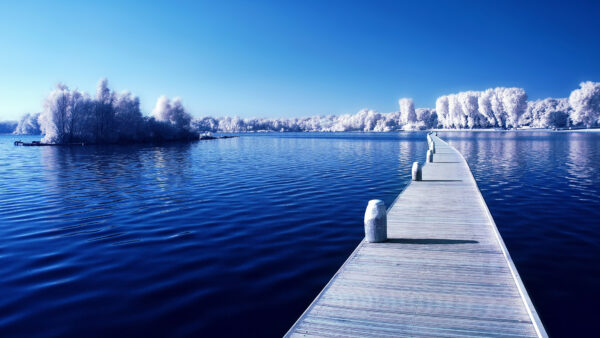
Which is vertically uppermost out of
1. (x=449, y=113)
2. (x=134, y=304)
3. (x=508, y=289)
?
(x=449, y=113)

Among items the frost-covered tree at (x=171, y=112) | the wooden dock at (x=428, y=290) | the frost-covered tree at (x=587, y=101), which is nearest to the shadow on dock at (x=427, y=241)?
the wooden dock at (x=428, y=290)

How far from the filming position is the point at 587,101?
371 ft

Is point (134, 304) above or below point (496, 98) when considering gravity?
below

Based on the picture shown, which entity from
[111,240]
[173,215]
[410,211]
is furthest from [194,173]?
[410,211]

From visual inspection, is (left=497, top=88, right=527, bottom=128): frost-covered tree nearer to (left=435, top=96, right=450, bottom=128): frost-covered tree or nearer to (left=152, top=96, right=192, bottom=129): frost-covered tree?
(left=435, top=96, right=450, bottom=128): frost-covered tree

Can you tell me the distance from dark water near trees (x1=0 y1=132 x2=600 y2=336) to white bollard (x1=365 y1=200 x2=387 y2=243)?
1.12 metres

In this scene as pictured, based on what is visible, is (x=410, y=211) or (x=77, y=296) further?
(x=410, y=211)

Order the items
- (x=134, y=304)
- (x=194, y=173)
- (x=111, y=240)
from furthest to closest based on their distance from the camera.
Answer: (x=194, y=173), (x=111, y=240), (x=134, y=304)

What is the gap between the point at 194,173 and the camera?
1098 inches

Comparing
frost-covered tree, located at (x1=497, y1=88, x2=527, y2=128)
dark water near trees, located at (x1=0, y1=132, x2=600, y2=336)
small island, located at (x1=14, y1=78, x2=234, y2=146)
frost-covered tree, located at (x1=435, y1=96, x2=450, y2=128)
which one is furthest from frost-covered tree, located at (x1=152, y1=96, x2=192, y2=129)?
frost-covered tree, located at (x1=435, y1=96, x2=450, y2=128)

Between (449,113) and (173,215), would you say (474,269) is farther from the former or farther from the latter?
(449,113)

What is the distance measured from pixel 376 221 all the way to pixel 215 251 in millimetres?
4649

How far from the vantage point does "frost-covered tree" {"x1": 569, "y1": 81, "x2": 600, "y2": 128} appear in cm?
11206

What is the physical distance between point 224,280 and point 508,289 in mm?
5865
